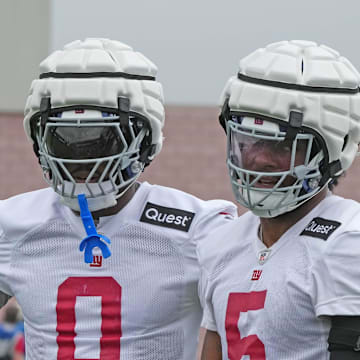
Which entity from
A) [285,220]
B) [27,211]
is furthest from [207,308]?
[27,211]

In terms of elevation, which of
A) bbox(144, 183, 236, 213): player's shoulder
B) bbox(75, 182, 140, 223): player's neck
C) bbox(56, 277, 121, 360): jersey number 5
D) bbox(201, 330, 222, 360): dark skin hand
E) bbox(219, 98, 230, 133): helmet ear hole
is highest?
bbox(219, 98, 230, 133): helmet ear hole

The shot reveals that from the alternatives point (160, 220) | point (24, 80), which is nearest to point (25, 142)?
point (24, 80)

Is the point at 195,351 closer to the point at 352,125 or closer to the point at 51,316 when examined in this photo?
the point at 51,316

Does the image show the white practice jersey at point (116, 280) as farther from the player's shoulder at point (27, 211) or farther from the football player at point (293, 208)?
the football player at point (293, 208)

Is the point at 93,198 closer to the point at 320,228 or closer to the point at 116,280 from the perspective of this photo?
the point at 116,280

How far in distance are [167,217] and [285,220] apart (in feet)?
2.05

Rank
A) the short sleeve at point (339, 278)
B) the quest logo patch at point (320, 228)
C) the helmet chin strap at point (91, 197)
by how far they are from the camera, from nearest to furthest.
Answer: the short sleeve at point (339, 278) → the quest logo patch at point (320, 228) → the helmet chin strap at point (91, 197)

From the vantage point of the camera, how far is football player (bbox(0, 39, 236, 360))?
326cm

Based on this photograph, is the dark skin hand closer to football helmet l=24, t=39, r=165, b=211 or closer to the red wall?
football helmet l=24, t=39, r=165, b=211

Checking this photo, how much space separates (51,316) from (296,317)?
39.6 inches

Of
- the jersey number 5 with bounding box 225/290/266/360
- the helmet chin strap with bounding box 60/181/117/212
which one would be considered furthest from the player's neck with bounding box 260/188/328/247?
the helmet chin strap with bounding box 60/181/117/212

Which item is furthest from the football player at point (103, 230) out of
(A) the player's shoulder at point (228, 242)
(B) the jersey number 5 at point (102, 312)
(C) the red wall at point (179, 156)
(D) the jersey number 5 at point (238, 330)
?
(C) the red wall at point (179, 156)

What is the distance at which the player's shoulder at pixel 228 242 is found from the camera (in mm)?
3029

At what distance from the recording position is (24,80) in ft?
62.1
